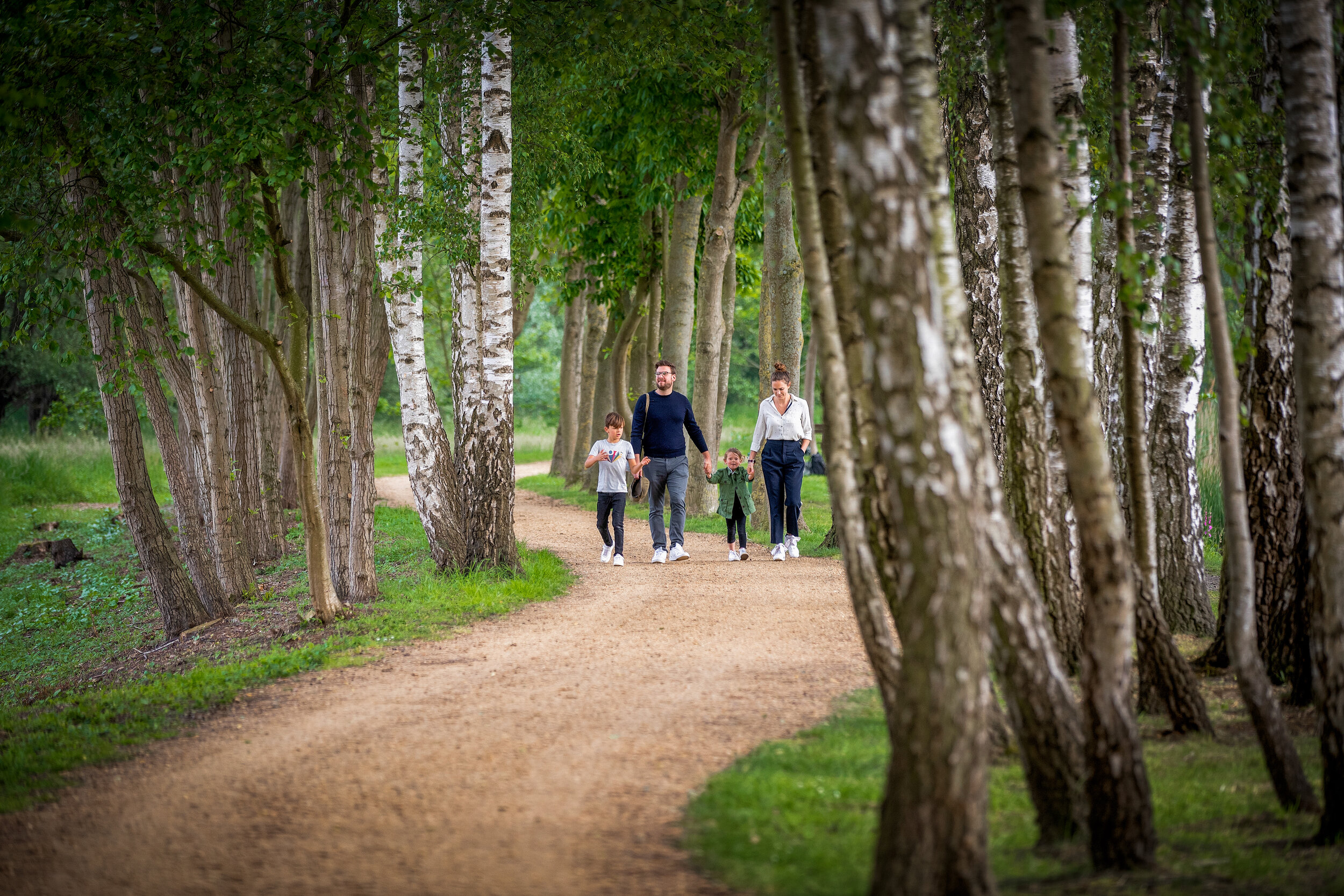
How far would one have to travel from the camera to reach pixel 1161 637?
17.1 ft

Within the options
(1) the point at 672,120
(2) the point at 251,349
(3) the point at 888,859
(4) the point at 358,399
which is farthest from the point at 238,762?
(1) the point at 672,120

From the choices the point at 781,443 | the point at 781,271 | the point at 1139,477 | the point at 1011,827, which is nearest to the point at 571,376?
the point at 781,271

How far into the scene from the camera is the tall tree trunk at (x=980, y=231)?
8.44 m

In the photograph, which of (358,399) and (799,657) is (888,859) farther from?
(358,399)

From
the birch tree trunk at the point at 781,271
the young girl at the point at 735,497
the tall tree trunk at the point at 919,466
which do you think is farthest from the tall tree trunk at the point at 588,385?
the tall tree trunk at the point at 919,466

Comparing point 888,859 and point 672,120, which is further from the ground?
point 672,120

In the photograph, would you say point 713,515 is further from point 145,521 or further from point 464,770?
point 464,770

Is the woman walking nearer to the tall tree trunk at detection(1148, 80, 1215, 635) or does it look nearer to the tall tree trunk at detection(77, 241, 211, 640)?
the tall tree trunk at detection(1148, 80, 1215, 635)

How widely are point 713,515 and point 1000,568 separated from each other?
42.1 feet

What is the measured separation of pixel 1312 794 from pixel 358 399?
825cm

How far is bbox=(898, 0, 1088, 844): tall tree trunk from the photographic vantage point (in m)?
3.34

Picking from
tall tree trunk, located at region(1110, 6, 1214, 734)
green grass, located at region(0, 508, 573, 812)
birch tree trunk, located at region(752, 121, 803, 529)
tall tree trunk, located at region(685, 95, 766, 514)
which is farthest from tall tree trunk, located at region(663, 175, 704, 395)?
tall tree trunk, located at region(1110, 6, 1214, 734)

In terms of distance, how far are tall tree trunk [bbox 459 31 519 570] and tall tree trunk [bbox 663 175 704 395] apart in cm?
541

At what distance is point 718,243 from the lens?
15156 millimetres
